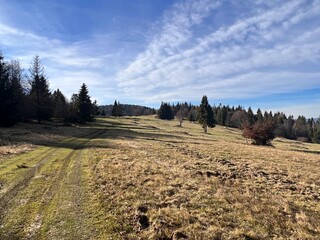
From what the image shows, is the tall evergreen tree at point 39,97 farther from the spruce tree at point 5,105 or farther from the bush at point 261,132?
the bush at point 261,132

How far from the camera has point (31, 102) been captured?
54.8m

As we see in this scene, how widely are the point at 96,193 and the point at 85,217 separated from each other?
2.64 m

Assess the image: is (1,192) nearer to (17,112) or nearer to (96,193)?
(96,193)

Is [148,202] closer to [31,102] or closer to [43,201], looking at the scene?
[43,201]

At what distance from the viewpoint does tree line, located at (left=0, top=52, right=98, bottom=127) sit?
43000 millimetres

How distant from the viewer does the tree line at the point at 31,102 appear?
141 ft

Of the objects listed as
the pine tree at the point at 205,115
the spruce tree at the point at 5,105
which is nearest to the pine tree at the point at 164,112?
the pine tree at the point at 205,115

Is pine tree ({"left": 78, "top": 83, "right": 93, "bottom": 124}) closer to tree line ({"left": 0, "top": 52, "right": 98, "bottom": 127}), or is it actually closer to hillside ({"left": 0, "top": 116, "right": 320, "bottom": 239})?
tree line ({"left": 0, "top": 52, "right": 98, "bottom": 127})

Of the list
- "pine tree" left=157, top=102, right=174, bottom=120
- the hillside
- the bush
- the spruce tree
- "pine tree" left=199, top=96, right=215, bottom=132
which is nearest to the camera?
the hillside

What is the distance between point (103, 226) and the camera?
8.83 m

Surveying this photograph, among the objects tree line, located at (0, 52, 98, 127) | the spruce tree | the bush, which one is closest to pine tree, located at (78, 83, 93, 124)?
tree line, located at (0, 52, 98, 127)

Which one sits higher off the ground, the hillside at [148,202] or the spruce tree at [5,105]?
the spruce tree at [5,105]

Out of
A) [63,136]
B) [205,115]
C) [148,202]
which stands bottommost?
[63,136]

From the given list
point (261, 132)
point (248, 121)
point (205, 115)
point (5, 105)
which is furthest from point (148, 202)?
point (248, 121)
